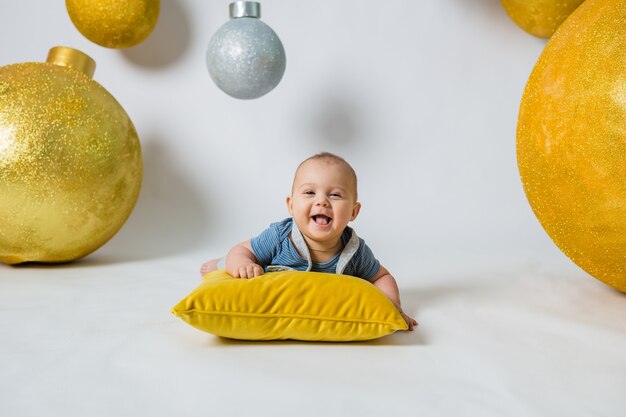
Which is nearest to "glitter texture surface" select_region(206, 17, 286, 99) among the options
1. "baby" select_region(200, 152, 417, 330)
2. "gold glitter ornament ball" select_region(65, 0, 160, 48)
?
"gold glitter ornament ball" select_region(65, 0, 160, 48)

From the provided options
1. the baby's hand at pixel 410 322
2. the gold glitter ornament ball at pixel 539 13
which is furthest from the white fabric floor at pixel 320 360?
the gold glitter ornament ball at pixel 539 13

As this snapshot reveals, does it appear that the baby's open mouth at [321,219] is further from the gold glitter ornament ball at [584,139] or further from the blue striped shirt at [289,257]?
the gold glitter ornament ball at [584,139]

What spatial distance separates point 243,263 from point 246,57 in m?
0.64

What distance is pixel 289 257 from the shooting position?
69.4 inches

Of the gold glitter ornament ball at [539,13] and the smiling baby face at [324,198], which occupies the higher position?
the gold glitter ornament ball at [539,13]

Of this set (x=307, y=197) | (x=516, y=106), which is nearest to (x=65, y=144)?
(x=307, y=197)

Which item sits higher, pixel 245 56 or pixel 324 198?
pixel 245 56

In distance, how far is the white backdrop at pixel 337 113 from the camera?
101 inches

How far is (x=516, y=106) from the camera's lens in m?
2.61

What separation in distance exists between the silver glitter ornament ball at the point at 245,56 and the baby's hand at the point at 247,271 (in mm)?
645

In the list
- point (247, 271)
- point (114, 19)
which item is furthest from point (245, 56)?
point (247, 271)

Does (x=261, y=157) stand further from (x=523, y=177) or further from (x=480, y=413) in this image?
(x=480, y=413)

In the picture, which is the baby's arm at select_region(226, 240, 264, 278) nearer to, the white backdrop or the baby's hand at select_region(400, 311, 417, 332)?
the baby's hand at select_region(400, 311, 417, 332)

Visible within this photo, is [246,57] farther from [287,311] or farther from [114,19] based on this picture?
[287,311]
